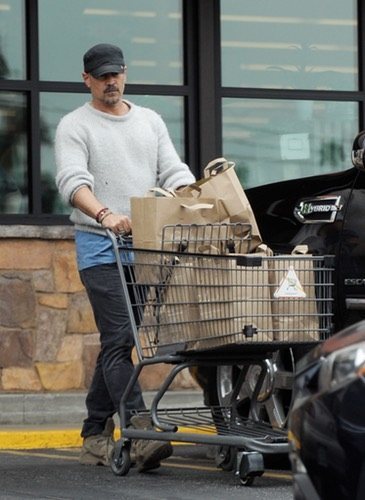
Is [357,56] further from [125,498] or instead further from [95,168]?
[125,498]

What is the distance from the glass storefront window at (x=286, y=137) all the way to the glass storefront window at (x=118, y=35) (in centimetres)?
54

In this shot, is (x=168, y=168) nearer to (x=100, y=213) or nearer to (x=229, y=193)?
(x=100, y=213)

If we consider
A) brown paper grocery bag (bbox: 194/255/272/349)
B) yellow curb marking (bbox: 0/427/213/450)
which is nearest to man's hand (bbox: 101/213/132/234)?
brown paper grocery bag (bbox: 194/255/272/349)

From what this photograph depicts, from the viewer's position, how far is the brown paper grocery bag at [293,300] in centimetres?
779

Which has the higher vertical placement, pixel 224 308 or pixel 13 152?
Answer: pixel 13 152

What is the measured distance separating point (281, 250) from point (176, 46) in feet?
13.7

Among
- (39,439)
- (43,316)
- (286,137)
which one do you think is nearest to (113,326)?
(39,439)

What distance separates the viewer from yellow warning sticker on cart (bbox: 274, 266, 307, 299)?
7.77 metres

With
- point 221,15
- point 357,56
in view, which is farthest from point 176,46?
point 357,56

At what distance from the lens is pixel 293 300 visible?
7.81m

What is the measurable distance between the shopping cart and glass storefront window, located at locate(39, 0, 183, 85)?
4.07 m

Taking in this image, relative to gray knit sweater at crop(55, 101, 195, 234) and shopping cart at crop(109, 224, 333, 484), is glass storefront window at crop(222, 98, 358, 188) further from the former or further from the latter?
shopping cart at crop(109, 224, 333, 484)

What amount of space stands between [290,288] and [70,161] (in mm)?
1498

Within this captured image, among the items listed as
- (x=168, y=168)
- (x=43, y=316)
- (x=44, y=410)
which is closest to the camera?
(x=168, y=168)
